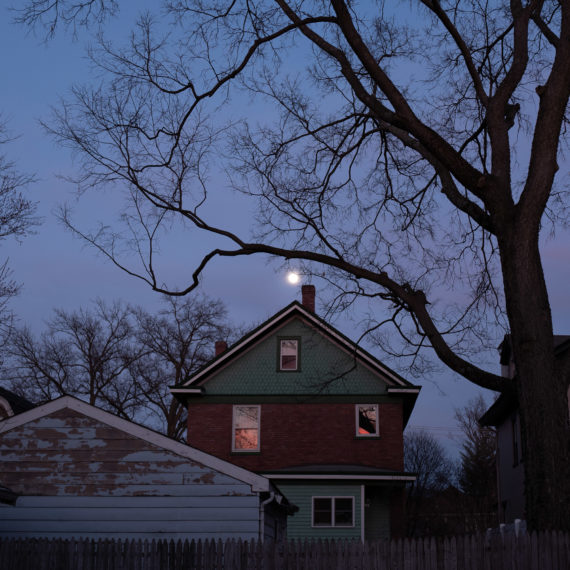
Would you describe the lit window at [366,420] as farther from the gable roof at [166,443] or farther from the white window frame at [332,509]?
the gable roof at [166,443]

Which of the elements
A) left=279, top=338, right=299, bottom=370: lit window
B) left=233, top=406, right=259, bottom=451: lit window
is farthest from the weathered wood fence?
left=279, top=338, right=299, bottom=370: lit window

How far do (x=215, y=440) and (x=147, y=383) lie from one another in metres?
18.3

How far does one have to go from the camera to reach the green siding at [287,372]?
2889 cm

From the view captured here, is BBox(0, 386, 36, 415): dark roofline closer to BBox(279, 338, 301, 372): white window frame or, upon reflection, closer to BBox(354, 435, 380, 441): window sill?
BBox(279, 338, 301, 372): white window frame

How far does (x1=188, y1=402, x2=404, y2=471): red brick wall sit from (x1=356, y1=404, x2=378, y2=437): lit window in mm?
186

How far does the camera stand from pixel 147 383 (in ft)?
152

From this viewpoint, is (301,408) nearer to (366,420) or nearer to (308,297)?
(366,420)

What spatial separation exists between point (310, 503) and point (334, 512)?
85cm

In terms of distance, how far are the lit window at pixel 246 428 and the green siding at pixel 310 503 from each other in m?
2.60

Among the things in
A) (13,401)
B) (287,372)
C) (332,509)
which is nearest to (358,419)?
(287,372)

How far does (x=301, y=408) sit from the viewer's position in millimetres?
28875

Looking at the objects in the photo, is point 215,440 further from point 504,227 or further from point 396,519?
point 504,227

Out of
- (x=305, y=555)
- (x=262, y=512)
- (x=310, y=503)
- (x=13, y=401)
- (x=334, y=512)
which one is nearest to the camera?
(x=305, y=555)

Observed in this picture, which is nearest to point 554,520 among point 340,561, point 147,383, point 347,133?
point 340,561
